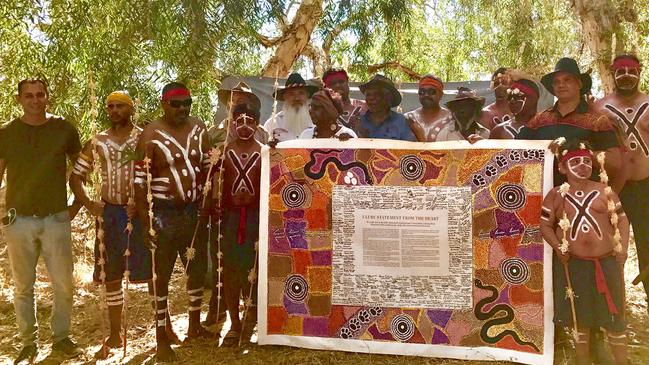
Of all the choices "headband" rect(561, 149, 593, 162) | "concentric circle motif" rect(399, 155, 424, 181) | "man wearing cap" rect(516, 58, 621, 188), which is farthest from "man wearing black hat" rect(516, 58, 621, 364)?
"concentric circle motif" rect(399, 155, 424, 181)

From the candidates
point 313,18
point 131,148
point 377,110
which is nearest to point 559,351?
point 377,110

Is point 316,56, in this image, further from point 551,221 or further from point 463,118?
point 551,221

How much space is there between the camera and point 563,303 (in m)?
3.91

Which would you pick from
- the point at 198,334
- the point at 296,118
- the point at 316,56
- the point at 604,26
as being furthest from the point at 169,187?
the point at 316,56

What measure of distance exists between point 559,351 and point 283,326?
2.00 meters

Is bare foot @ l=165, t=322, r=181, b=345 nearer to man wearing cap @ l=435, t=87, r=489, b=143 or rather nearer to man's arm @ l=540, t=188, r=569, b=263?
man wearing cap @ l=435, t=87, r=489, b=143

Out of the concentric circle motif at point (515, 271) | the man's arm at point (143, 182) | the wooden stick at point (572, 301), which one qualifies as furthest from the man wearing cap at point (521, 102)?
the man's arm at point (143, 182)

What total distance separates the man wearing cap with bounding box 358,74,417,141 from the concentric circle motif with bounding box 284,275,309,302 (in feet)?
4.57

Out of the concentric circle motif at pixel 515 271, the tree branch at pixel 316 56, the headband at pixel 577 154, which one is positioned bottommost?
the concentric circle motif at pixel 515 271

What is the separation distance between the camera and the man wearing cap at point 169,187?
425cm

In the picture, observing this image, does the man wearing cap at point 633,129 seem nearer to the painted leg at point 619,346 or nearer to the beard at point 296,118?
the painted leg at point 619,346

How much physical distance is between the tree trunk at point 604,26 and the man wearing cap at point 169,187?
541cm

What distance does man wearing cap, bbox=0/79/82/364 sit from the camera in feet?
14.2

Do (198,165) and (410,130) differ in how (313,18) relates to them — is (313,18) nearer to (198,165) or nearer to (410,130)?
(410,130)
